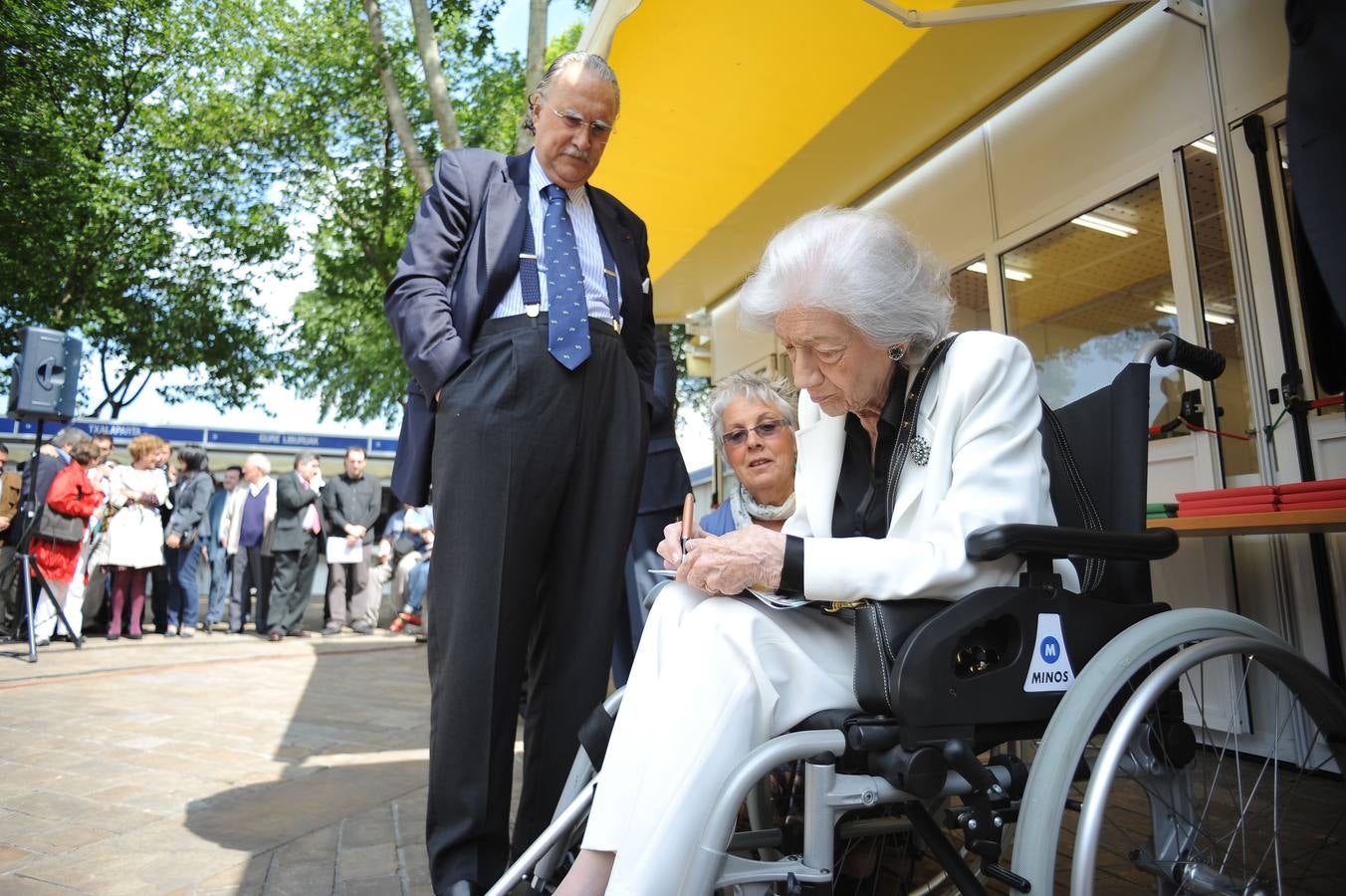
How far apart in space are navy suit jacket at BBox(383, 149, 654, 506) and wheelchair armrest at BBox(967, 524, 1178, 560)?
116 cm

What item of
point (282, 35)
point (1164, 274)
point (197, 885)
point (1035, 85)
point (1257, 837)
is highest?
point (282, 35)

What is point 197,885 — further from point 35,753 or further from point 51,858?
point 35,753

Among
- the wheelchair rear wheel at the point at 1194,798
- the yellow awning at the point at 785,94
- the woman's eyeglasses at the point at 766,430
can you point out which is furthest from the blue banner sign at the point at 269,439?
the wheelchair rear wheel at the point at 1194,798

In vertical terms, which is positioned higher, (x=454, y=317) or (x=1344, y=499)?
(x=454, y=317)

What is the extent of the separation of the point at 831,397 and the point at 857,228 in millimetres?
320

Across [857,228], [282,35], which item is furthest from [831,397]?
[282,35]

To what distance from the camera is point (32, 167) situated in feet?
47.6

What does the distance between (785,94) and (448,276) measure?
3.24 meters

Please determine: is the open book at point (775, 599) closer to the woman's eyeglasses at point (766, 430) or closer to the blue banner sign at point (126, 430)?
the woman's eyeglasses at point (766, 430)

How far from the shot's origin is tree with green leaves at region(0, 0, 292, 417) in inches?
575

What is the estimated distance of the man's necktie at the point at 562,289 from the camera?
6.28ft

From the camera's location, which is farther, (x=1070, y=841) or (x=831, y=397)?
(x=1070, y=841)

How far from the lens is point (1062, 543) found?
48.6 inches

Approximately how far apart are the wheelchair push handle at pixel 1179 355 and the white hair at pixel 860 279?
1.17ft
